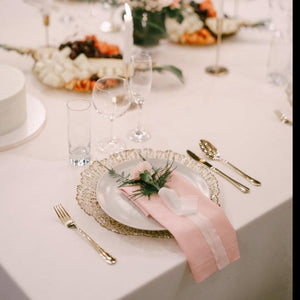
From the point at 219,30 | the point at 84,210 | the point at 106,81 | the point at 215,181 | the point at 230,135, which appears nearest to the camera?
the point at 84,210

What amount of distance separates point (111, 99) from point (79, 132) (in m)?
0.13

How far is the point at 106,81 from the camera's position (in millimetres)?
1309

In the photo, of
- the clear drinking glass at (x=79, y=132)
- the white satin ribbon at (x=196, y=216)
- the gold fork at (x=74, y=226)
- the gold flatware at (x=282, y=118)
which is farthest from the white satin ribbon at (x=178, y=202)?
the gold flatware at (x=282, y=118)

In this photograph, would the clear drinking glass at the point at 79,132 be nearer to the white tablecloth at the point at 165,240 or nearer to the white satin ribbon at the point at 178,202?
the white tablecloth at the point at 165,240

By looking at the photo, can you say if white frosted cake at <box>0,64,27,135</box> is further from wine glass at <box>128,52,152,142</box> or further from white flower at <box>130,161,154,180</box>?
white flower at <box>130,161,154,180</box>

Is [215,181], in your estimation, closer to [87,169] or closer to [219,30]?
[87,169]

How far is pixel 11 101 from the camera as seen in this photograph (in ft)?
4.26

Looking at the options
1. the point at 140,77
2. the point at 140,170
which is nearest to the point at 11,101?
the point at 140,77

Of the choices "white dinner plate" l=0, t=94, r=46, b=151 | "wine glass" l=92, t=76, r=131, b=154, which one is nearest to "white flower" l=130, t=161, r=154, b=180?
"wine glass" l=92, t=76, r=131, b=154

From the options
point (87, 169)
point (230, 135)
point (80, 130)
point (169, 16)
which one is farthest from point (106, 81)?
point (169, 16)

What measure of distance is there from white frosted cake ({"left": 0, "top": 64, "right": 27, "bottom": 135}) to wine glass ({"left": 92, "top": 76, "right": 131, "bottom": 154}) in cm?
23

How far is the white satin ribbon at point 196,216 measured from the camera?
38.6 inches

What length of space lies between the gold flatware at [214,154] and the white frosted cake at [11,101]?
0.54 metres

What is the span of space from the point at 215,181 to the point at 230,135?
0.31m
